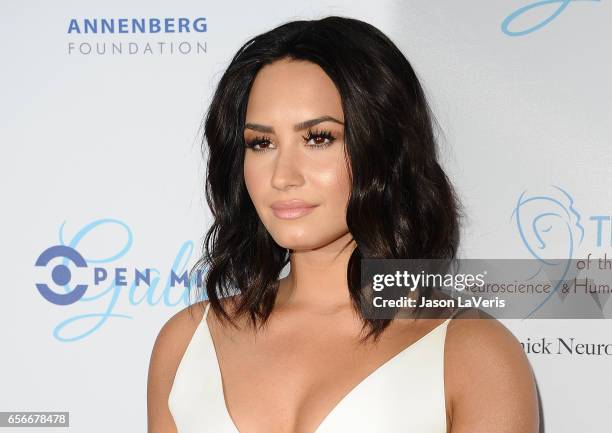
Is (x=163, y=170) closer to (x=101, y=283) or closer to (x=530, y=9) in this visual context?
(x=101, y=283)

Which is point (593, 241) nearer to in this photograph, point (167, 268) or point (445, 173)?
point (445, 173)

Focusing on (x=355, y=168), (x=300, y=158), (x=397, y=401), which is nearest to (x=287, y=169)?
(x=300, y=158)

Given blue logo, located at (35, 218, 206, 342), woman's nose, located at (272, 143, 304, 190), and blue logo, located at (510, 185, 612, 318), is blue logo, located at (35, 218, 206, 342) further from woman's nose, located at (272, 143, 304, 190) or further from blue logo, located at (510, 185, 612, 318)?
blue logo, located at (510, 185, 612, 318)

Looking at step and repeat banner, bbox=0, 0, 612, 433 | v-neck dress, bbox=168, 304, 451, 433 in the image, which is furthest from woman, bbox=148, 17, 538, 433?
step and repeat banner, bbox=0, 0, 612, 433

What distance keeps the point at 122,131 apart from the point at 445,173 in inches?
32.9

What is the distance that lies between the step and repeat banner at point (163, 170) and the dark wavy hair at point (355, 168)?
5.2 inches

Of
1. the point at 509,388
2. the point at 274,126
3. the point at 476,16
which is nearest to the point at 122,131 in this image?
the point at 274,126

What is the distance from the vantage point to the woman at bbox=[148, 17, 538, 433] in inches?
60.5

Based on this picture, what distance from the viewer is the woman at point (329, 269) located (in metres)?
1.54

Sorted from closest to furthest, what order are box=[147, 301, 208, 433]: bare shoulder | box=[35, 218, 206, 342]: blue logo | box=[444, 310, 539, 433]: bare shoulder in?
box=[444, 310, 539, 433]: bare shoulder → box=[147, 301, 208, 433]: bare shoulder → box=[35, 218, 206, 342]: blue logo

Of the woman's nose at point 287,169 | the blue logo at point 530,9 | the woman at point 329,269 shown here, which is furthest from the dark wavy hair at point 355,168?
the blue logo at point 530,9

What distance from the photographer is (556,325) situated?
191cm

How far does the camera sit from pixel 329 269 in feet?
5.62

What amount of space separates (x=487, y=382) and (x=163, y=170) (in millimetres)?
994
